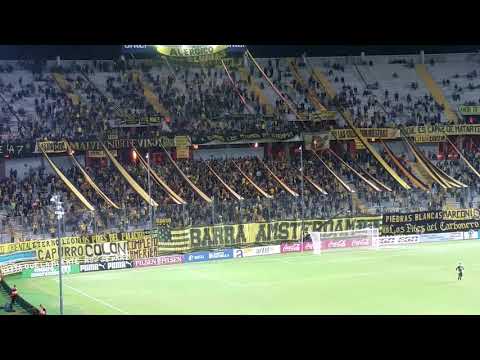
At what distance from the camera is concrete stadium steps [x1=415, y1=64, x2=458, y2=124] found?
49.0 meters

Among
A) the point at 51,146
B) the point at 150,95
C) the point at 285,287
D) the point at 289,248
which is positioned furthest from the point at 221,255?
the point at 150,95

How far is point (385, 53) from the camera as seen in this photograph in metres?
50.8

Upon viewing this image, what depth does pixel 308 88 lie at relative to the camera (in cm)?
4872

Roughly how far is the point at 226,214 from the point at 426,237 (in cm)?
1093

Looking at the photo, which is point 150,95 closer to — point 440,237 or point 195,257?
point 195,257

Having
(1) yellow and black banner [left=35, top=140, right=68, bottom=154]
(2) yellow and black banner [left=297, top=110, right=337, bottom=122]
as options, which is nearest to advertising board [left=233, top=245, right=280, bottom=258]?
(1) yellow and black banner [left=35, top=140, right=68, bottom=154]

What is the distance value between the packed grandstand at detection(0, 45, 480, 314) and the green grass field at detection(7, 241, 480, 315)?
2.79 meters

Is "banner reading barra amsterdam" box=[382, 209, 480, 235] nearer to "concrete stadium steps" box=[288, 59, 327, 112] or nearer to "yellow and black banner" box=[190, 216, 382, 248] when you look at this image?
"yellow and black banner" box=[190, 216, 382, 248]

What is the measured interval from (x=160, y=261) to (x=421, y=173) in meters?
17.1

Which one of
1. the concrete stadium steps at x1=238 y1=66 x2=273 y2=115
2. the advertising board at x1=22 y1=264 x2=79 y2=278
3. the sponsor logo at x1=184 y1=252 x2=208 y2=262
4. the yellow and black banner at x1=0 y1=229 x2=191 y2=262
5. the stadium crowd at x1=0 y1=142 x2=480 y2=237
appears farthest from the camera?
the concrete stadium steps at x1=238 y1=66 x2=273 y2=115

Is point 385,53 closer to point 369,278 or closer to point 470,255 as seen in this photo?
point 470,255

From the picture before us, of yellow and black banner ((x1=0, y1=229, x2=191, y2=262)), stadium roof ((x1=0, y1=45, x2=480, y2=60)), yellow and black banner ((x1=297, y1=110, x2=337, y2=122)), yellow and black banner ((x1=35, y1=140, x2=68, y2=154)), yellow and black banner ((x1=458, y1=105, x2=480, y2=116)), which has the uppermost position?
stadium roof ((x1=0, y1=45, x2=480, y2=60))

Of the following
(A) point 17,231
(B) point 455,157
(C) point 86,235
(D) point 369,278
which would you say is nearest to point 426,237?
(B) point 455,157

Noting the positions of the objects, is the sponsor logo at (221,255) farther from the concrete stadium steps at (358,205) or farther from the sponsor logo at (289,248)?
the concrete stadium steps at (358,205)
